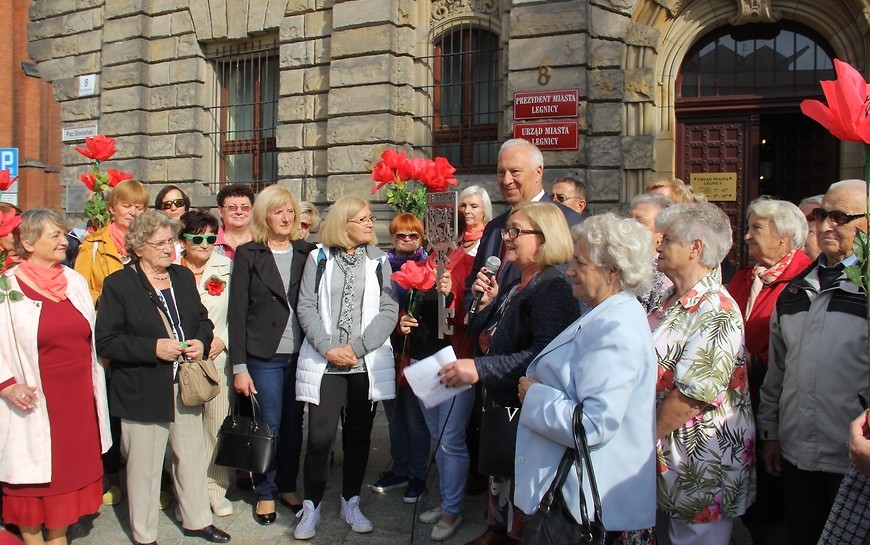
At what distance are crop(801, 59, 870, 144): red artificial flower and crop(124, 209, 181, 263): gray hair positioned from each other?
3514 mm

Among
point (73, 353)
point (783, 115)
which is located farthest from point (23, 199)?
point (783, 115)

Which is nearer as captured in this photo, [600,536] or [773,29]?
[600,536]

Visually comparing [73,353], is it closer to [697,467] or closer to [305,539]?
[305,539]

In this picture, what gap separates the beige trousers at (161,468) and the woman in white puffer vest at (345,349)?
0.65 meters

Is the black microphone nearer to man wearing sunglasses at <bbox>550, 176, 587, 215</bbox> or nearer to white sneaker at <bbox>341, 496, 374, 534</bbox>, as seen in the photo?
white sneaker at <bbox>341, 496, 374, 534</bbox>

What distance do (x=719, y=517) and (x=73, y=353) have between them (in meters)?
3.47

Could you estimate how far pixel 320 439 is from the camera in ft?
13.8

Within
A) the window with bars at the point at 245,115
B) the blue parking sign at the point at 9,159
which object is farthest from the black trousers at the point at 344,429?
the blue parking sign at the point at 9,159

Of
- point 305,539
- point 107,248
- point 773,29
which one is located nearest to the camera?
point 305,539

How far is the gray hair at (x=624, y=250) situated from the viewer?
105 inches

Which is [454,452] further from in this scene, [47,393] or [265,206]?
[47,393]

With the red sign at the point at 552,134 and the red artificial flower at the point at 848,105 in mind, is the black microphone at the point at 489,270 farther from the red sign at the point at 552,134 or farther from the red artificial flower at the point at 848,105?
the red sign at the point at 552,134

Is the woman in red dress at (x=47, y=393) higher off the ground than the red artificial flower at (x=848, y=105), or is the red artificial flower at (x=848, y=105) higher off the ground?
the red artificial flower at (x=848, y=105)

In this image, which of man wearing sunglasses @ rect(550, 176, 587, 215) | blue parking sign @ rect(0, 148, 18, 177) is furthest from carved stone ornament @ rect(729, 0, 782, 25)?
blue parking sign @ rect(0, 148, 18, 177)
